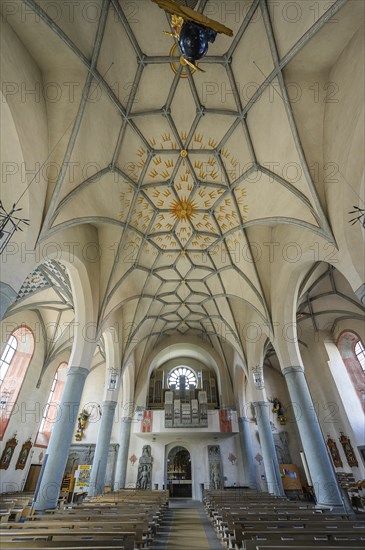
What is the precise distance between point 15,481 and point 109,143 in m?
17.4

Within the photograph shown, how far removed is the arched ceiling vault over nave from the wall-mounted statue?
471 inches

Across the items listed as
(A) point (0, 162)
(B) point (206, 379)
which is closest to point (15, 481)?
(B) point (206, 379)

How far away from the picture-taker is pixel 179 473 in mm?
19578

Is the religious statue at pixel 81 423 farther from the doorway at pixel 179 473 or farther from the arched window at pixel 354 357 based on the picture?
the arched window at pixel 354 357

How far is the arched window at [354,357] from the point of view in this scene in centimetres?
1484

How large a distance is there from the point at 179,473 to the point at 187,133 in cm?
2198

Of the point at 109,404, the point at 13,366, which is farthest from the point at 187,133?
the point at 13,366

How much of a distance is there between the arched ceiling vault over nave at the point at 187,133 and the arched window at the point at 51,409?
991cm

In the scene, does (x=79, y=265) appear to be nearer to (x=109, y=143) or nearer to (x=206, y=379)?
(x=109, y=143)

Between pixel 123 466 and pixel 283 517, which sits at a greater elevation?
pixel 123 466

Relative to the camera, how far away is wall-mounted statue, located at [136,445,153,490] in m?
16.5

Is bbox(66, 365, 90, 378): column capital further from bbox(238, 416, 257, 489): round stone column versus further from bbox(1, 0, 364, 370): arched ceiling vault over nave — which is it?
bbox(238, 416, 257, 489): round stone column

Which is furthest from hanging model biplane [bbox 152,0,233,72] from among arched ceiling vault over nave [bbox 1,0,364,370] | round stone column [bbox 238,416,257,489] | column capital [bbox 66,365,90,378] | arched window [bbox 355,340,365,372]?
round stone column [bbox 238,416,257,489]

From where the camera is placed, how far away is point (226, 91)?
24.5ft
